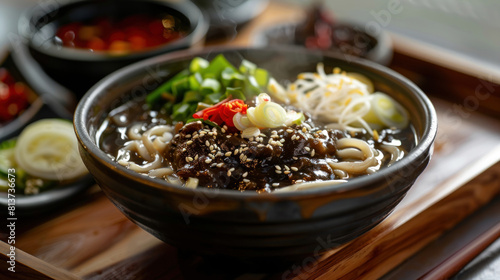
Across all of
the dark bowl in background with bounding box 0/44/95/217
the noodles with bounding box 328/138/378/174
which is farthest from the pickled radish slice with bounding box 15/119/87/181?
the noodles with bounding box 328/138/378/174

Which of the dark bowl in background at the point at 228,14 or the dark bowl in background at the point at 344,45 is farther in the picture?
the dark bowl in background at the point at 228,14

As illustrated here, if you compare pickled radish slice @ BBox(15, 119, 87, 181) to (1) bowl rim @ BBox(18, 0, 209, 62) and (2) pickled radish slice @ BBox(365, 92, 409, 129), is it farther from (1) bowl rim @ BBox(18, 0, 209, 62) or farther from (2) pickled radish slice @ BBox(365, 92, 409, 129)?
(2) pickled radish slice @ BBox(365, 92, 409, 129)

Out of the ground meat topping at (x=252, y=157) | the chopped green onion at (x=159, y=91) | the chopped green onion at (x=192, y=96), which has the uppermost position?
the ground meat topping at (x=252, y=157)

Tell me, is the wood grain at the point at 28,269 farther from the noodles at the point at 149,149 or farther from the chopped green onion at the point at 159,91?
the chopped green onion at the point at 159,91

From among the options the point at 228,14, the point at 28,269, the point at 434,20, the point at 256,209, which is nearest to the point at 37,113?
the point at 28,269

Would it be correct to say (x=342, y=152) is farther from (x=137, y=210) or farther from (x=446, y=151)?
(x=446, y=151)

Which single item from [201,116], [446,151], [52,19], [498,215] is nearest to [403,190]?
[201,116]

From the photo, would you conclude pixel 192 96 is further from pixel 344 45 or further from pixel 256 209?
pixel 344 45

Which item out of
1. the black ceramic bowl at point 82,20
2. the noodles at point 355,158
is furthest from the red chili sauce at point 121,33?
the noodles at point 355,158
